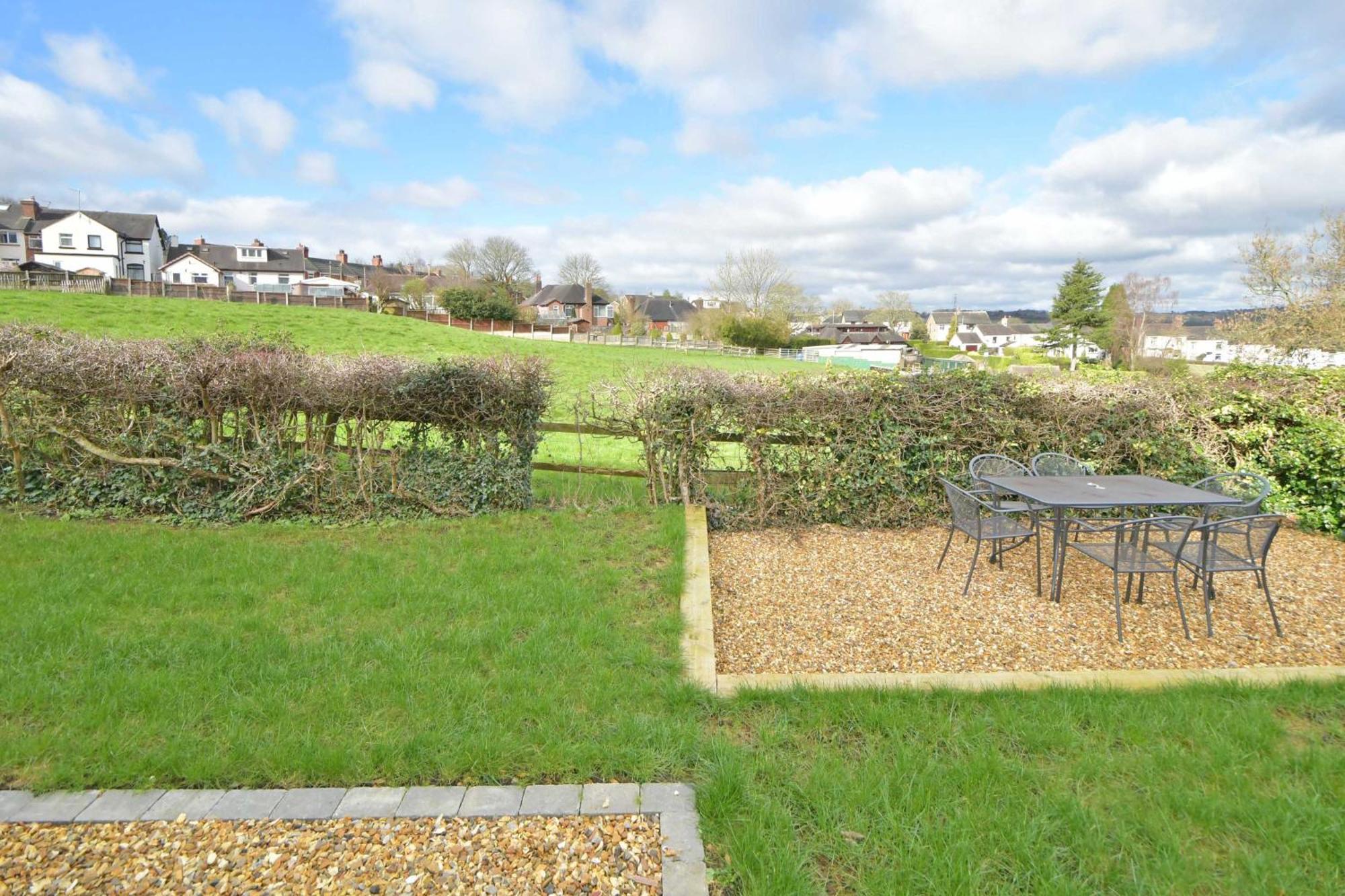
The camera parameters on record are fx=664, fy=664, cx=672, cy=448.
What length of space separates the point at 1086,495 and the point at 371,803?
4788 millimetres

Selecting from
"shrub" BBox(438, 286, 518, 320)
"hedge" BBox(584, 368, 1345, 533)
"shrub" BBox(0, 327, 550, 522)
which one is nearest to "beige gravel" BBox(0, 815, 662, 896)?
"shrub" BBox(0, 327, 550, 522)

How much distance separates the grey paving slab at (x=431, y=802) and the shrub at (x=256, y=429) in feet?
13.8

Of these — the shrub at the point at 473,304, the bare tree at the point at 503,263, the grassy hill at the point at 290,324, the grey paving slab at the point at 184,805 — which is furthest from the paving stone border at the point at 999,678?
the bare tree at the point at 503,263

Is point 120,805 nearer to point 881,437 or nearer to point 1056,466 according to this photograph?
point 881,437

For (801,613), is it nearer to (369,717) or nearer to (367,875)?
(369,717)

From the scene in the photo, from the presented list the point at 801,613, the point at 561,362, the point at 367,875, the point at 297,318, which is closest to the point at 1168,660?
the point at 801,613

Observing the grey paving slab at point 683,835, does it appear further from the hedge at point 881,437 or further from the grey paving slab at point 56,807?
the hedge at point 881,437

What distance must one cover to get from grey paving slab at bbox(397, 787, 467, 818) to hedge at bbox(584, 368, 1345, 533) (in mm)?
4402

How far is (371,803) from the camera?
2.62 m

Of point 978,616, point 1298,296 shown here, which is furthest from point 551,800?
point 1298,296

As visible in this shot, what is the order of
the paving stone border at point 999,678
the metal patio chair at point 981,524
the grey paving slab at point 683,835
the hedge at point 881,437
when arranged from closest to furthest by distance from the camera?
1. the grey paving slab at point 683,835
2. the paving stone border at point 999,678
3. the metal patio chair at point 981,524
4. the hedge at point 881,437

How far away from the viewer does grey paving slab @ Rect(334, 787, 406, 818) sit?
2559mm

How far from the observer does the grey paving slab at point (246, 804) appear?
255 centimetres

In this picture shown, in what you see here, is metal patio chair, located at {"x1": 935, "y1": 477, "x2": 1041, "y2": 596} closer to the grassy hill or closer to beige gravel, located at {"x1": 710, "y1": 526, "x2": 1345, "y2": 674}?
beige gravel, located at {"x1": 710, "y1": 526, "x2": 1345, "y2": 674}
